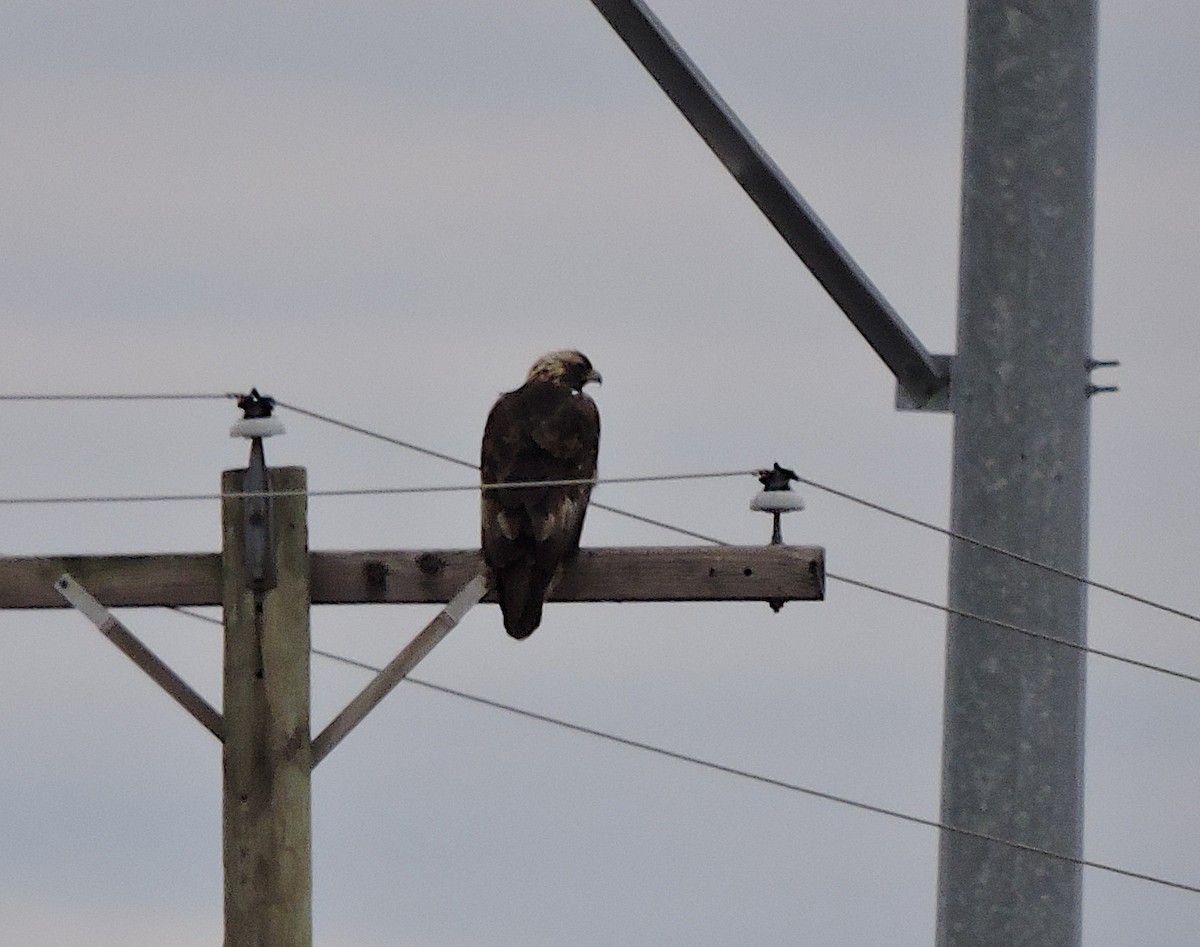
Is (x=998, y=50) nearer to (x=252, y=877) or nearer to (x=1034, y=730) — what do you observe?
(x=1034, y=730)

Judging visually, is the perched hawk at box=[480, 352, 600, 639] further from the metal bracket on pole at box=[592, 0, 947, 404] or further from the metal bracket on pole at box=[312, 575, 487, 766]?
the metal bracket on pole at box=[592, 0, 947, 404]

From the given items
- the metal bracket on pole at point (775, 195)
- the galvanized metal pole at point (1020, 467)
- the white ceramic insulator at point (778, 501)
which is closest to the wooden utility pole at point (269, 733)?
the white ceramic insulator at point (778, 501)

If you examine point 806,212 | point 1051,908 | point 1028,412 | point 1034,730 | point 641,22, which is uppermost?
point 641,22

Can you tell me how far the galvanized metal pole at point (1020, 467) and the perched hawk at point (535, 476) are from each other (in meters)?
Result: 2.66

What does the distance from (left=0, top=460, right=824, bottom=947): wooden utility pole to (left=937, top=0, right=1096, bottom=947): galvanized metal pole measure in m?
2.31

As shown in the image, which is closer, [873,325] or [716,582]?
[873,325]

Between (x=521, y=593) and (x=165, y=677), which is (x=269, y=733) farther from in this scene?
(x=521, y=593)

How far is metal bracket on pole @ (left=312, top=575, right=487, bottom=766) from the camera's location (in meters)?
7.15

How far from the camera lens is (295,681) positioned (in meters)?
7.09

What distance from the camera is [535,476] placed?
27.2ft

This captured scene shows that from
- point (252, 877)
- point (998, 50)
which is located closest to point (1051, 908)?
point (998, 50)

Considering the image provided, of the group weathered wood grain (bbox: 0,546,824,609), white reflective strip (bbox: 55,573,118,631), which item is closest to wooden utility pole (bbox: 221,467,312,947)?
weathered wood grain (bbox: 0,546,824,609)

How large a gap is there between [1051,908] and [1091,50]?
189 centimetres

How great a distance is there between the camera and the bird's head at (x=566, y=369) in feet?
31.5
